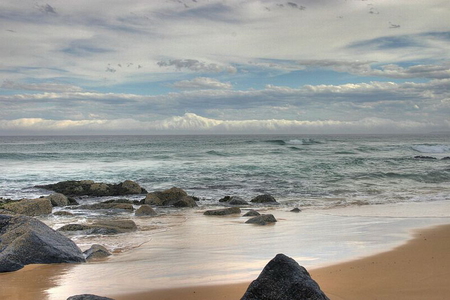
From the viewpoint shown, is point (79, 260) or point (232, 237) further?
point (232, 237)

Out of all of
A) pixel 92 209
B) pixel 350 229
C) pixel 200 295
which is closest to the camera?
pixel 200 295

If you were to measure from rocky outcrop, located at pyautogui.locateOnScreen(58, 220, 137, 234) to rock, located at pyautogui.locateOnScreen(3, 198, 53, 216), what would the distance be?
159 inches

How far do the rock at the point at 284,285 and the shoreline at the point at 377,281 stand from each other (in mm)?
1083

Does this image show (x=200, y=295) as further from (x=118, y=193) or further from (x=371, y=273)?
(x=118, y=193)

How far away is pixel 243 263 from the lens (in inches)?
289

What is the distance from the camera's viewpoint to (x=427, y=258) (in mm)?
7520

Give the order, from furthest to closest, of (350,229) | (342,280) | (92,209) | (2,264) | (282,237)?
1. (92,209)
2. (350,229)
3. (282,237)
4. (2,264)
5. (342,280)

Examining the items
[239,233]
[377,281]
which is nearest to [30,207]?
[239,233]

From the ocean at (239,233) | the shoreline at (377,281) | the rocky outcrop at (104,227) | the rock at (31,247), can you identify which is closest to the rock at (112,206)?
the ocean at (239,233)

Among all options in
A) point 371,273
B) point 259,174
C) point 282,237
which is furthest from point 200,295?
point 259,174

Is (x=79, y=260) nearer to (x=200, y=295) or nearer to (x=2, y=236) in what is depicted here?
(x=2, y=236)

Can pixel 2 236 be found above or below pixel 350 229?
above

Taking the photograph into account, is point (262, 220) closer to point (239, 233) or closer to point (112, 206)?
point (239, 233)

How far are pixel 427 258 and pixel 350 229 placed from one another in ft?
9.74
